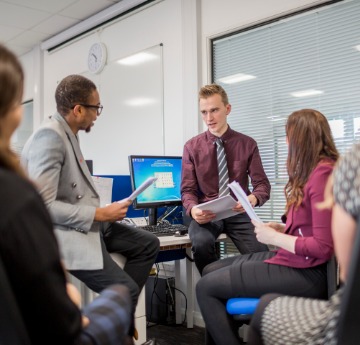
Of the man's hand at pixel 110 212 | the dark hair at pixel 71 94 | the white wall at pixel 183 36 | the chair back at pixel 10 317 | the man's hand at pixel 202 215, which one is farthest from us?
the white wall at pixel 183 36

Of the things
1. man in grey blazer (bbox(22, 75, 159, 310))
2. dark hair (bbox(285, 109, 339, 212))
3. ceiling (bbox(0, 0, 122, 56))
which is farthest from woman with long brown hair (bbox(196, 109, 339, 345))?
ceiling (bbox(0, 0, 122, 56))

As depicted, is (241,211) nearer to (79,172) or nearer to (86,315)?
(79,172)

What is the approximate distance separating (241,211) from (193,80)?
1.31m

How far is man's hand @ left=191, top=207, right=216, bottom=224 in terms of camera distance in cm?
229

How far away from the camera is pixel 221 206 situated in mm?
2189

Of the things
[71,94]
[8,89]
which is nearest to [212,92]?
[71,94]

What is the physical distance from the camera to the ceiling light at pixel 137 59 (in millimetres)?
3701

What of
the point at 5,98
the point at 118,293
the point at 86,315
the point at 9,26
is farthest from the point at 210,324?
the point at 9,26

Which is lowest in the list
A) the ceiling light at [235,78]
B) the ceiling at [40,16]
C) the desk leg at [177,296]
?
the desk leg at [177,296]

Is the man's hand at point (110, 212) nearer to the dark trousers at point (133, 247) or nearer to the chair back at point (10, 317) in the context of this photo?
the dark trousers at point (133, 247)

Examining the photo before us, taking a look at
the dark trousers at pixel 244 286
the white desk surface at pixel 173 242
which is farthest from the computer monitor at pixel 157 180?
the dark trousers at pixel 244 286

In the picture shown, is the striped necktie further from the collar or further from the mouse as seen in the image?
the mouse

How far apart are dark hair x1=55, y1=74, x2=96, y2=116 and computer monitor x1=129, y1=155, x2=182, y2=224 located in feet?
2.86

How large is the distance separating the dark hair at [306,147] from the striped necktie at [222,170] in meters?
0.96
